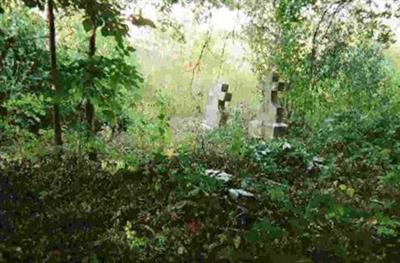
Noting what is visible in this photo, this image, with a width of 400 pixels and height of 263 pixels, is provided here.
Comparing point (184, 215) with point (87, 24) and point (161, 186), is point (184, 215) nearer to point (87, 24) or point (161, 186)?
point (161, 186)

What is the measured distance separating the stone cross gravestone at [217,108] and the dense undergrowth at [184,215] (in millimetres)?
7360

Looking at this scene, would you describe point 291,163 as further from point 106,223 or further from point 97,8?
point 97,8

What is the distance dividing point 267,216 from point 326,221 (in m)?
0.51

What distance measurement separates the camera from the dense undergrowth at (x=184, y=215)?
3.73m

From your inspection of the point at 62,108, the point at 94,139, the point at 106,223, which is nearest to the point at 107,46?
the point at 62,108

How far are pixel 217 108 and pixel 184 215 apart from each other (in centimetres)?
1023

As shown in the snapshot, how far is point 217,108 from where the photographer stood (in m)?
14.7

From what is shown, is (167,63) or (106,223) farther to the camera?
(167,63)

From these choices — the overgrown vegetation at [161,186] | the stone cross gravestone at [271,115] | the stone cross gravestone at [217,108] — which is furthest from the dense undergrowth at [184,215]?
the stone cross gravestone at [217,108]

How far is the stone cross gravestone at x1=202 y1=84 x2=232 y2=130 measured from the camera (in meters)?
14.5

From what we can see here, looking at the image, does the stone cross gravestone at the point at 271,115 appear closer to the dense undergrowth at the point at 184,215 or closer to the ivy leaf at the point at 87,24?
the dense undergrowth at the point at 184,215

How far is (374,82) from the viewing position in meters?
14.8

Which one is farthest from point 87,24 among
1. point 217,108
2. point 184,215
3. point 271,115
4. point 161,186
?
point 217,108

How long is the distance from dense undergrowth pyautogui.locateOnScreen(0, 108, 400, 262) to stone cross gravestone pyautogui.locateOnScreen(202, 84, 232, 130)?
24.1 feet
